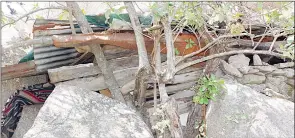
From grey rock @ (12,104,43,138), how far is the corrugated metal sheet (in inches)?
35.3

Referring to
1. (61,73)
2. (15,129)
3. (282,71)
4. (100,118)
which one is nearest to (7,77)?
(61,73)

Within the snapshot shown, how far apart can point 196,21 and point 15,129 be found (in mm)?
2583

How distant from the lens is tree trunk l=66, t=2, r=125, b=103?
2.93m

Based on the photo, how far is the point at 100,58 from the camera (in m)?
3.09

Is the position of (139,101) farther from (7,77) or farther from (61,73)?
(7,77)

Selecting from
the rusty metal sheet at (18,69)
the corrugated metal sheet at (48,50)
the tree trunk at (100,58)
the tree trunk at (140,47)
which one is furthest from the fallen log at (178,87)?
the rusty metal sheet at (18,69)

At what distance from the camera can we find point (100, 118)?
2.53 meters

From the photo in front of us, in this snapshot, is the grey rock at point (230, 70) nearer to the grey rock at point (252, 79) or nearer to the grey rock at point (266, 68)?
the grey rock at point (252, 79)

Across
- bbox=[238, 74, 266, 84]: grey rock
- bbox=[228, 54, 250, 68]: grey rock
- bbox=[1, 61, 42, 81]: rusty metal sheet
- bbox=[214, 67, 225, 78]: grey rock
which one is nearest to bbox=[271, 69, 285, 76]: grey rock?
bbox=[238, 74, 266, 84]: grey rock

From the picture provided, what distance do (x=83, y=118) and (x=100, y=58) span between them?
76cm

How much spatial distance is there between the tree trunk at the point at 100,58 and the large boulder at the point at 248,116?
0.94m

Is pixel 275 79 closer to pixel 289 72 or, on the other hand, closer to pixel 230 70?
pixel 289 72

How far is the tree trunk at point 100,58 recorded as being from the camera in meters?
2.93

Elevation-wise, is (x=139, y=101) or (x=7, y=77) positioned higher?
(x=7, y=77)
